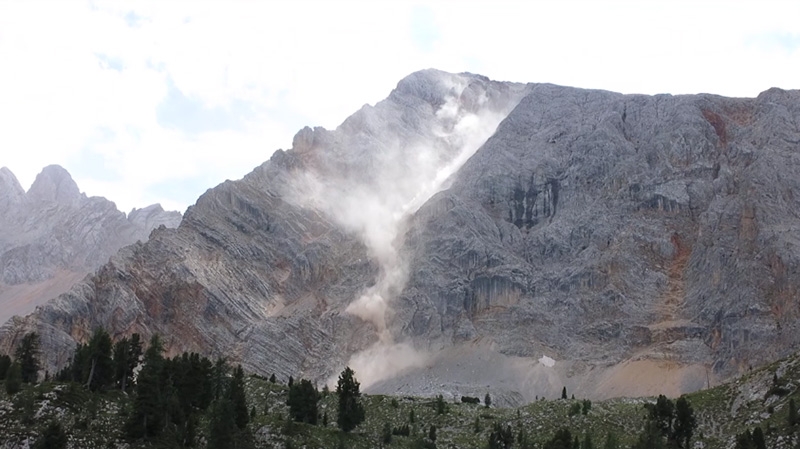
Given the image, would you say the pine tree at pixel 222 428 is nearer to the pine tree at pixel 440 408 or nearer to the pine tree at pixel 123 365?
the pine tree at pixel 123 365

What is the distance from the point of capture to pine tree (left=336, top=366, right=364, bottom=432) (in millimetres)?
108562

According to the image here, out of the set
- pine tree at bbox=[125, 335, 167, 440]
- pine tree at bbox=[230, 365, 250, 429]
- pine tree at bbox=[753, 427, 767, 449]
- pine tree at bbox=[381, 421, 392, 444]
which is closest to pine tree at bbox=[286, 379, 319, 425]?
pine tree at bbox=[381, 421, 392, 444]

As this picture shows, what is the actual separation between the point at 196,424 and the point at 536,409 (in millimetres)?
52830

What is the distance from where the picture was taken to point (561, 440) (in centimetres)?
9281

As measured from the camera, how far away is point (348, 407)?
110688 millimetres

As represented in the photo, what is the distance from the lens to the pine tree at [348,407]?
109 m

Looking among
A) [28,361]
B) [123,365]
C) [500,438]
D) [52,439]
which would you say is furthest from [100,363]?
[500,438]

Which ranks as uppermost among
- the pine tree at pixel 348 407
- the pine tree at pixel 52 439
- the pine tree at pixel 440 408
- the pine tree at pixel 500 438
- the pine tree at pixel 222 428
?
the pine tree at pixel 440 408

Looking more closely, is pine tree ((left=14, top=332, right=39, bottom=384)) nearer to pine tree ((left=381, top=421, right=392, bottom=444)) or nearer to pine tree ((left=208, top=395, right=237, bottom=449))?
pine tree ((left=208, top=395, right=237, bottom=449))

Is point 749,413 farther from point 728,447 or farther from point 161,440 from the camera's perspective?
point 161,440

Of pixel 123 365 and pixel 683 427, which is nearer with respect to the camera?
pixel 683 427

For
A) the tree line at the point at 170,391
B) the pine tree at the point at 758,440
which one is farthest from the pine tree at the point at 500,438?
the pine tree at the point at 758,440

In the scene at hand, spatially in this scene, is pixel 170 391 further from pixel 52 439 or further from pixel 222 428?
pixel 52 439

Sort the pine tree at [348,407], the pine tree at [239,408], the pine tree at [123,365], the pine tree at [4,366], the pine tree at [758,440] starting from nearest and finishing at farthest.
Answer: the pine tree at [758,440] < the pine tree at [239,408] < the pine tree at [123,365] < the pine tree at [4,366] < the pine tree at [348,407]
